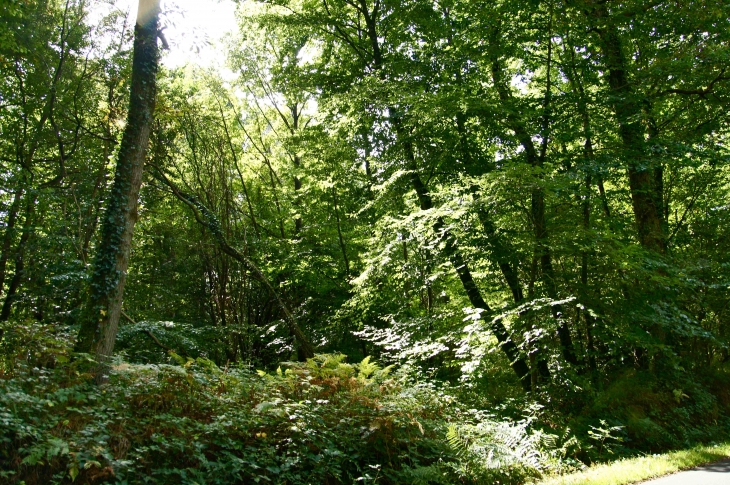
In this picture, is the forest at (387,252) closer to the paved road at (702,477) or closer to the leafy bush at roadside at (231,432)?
the leafy bush at roadside at (231,432)

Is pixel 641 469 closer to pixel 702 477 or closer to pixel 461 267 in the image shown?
pixel 702 477

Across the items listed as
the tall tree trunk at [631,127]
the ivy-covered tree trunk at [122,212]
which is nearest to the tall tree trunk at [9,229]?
the ivy-covered tree trunk at [122,212]

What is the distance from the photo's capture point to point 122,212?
23.4 ft

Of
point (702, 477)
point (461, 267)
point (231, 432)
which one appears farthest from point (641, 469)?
point (461, 267)

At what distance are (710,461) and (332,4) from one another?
13514mm

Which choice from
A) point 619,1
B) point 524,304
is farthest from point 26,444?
point 619,1

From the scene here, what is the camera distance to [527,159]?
35.9ft

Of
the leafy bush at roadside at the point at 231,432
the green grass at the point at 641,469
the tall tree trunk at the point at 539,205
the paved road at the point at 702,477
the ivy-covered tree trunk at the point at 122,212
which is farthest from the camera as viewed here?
the tall tree trunk at the point at 539,205

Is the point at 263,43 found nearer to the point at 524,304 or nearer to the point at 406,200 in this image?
the point at 406,200

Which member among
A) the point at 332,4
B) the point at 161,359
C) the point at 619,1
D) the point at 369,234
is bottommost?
the point at 161,359

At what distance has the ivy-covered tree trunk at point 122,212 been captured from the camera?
6738 mm

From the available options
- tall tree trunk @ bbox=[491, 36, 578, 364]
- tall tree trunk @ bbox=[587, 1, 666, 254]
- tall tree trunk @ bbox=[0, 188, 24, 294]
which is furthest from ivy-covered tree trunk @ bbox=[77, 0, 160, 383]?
tall tree trunk @ bbox=[587, 1, 666, 254]

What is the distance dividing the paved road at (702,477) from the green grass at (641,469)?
17cm

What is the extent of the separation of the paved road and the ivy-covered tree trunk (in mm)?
7085
